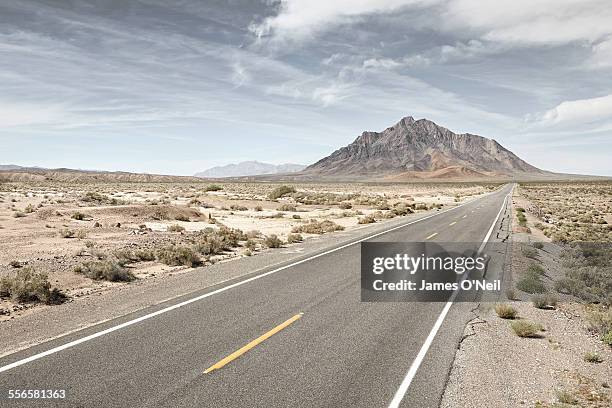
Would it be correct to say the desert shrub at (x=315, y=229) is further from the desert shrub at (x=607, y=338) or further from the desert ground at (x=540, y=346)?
the desert shrub at (x=607, y=338)

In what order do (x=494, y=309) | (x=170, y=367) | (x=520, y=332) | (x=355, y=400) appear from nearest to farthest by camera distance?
(x=355, y=400) → (x=170, y=367) → (x=520, y=332) → (x=494, y=309)

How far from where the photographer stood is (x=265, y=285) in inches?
484

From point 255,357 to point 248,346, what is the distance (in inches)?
19.1

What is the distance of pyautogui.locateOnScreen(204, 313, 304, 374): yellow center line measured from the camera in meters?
6.85

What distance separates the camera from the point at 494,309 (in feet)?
34.6

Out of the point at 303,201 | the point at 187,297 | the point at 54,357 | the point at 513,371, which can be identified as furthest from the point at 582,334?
the point at 303,201

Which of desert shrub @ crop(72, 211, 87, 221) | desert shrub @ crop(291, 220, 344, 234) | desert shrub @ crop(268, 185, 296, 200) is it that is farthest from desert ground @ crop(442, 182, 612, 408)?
desert shrub @ crop(268, 185, 296, 200)

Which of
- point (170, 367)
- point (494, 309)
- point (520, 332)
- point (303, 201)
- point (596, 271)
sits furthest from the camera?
point (303, 201)

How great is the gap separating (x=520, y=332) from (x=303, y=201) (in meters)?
51.0

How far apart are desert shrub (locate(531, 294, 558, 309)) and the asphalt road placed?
2.03 meters

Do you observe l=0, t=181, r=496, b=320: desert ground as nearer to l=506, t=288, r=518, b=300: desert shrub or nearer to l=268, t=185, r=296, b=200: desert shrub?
l=506, t=288, r=518, b=300: desert shrub

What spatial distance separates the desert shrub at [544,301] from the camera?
36.0 ft

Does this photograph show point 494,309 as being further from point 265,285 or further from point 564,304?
point 265,285

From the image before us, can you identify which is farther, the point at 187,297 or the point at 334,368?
the point at 187,297
